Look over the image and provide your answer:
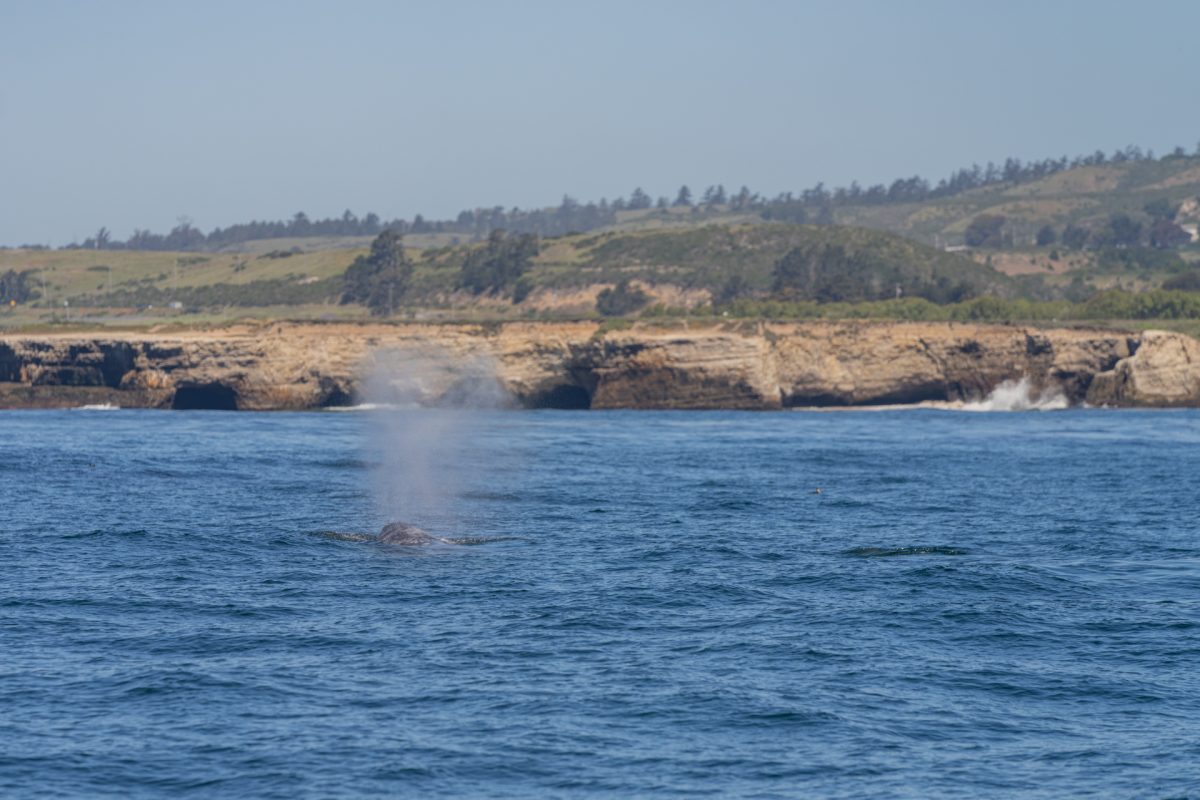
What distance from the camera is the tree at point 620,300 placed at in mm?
173250

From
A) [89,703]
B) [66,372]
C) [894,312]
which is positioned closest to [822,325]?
[894,312]

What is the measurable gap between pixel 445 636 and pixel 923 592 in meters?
12.5

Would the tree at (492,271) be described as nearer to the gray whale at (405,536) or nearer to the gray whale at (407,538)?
the gray whale at (407,538)

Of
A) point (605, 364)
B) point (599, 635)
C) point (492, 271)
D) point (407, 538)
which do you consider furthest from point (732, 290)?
point (599, 635)

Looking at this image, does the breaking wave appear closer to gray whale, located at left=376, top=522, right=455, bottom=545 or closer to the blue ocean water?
the blue ocean water

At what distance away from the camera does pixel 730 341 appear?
105062 millimetres

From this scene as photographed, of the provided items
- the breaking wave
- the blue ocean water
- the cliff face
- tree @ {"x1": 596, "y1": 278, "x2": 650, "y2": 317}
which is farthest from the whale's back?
tree @ {"x1": 596, "y1": 278, "x2": 650, "y2": 317}

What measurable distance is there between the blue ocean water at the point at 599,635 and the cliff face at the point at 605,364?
42873mm

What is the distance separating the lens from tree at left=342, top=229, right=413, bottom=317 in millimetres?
179875

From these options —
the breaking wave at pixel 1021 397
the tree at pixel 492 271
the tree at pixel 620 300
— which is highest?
the tree at pixel 492 271

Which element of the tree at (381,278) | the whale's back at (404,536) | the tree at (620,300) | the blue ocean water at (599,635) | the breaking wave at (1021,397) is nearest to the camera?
the blue ocean water at (599,635)

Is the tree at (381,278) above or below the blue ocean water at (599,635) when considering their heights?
above

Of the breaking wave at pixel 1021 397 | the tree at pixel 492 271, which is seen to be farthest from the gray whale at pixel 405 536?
the tree at pixel 492 271

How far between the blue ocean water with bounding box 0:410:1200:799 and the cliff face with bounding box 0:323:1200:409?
4287 centimetres
